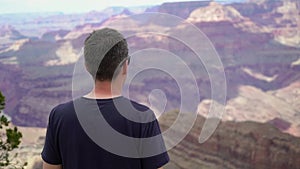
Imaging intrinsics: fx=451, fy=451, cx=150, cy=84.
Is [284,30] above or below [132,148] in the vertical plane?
below

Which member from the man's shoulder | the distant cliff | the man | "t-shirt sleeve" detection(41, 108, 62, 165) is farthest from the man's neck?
the distant cliff

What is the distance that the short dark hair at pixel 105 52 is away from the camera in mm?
1833

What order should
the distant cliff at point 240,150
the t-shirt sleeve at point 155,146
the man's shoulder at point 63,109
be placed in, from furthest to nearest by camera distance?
the distant cliff at point 240,150 → the man's shoulder at point 63,109 → the t-shirt sleeve at point 155,146

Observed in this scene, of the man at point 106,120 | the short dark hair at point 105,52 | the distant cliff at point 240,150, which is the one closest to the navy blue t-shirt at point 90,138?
the man at point 106,120

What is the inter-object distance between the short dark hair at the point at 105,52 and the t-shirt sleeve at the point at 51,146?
343 millimetres

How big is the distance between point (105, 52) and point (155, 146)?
1.42 ft

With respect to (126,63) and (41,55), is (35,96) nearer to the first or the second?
(41,55)

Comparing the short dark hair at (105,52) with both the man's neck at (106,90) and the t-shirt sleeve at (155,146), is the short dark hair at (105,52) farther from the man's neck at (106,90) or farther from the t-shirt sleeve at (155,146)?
the t-shirt sleeve at (155,146)

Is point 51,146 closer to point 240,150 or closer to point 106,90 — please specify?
point 106,90

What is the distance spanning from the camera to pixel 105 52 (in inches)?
72.2

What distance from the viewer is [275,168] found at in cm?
2139

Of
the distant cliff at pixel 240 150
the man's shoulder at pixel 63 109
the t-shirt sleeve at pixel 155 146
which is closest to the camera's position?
the t-shirt sleeve at pixel 155 146

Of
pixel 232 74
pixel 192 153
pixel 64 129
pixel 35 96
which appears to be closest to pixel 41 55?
pixel 35 96

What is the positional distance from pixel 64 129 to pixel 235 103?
66.4 m
